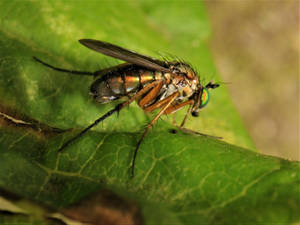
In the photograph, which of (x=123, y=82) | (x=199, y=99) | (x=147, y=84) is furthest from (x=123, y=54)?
(x=199, y=99)

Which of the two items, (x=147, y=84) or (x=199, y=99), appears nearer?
(x=147, y=84)

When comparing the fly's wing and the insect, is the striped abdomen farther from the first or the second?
the fly's wing

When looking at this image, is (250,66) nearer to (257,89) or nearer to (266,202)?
(257,89)

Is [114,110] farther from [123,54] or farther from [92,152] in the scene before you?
[92,152]

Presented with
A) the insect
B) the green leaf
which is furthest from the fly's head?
the green leaf

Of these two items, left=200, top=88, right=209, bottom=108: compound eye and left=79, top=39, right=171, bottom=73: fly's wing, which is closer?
left=79, top=39, right=171, bottom=73: fly's wing

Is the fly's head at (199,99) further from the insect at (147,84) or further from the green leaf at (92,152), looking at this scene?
the green leaf at (92,152)

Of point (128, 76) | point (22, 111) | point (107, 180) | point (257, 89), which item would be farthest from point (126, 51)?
point (257, 89)
